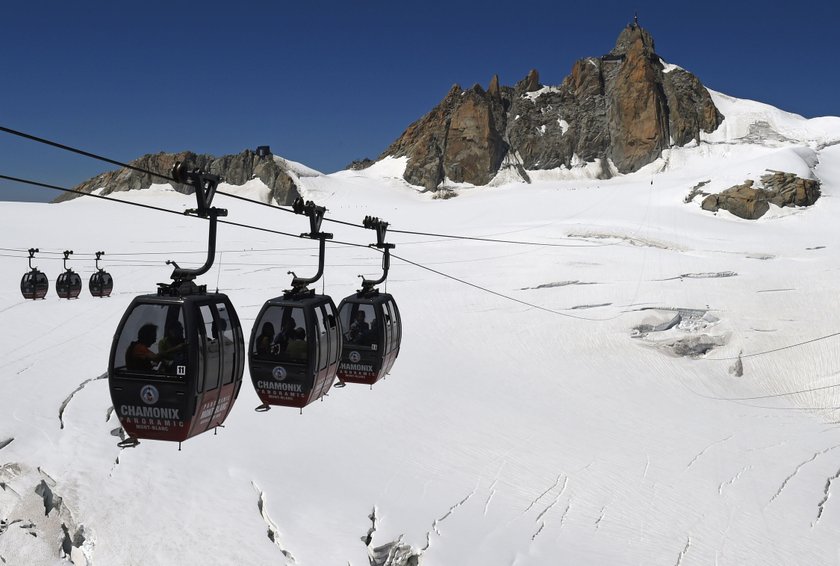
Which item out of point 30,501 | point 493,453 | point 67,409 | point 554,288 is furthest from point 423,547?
point 554,288

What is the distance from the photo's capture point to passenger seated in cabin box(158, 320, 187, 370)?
29.0ft

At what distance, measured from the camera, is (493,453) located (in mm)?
25594

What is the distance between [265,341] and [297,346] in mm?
570

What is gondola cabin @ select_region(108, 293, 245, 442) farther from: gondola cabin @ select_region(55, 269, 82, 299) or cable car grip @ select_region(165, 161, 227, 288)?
gondola cabin @ select_region(55, 269, 82, 299)

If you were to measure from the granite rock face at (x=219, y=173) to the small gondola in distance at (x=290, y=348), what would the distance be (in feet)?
275

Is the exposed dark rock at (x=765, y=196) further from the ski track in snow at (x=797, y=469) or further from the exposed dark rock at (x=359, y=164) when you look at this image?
the exposed dark rock at (x=359, y=164)

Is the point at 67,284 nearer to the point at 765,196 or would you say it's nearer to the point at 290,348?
the point at 290,348

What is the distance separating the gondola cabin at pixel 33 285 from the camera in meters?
30.0

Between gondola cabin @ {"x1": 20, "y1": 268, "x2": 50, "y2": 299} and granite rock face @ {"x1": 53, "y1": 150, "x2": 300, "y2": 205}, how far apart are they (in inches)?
2483

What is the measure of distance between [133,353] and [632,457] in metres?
21.8

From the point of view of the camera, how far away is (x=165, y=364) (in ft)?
29.4

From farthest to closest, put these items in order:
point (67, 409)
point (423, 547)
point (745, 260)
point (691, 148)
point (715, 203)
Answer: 1. point (691, 148)
2. point (715, 203)
3. point (745, 260)
4. point (67, 409)
5. point (423, 547)

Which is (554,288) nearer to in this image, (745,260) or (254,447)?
(745,260)

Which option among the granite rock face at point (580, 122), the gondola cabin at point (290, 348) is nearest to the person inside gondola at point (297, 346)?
the gondola cabin at point (290, 348)
